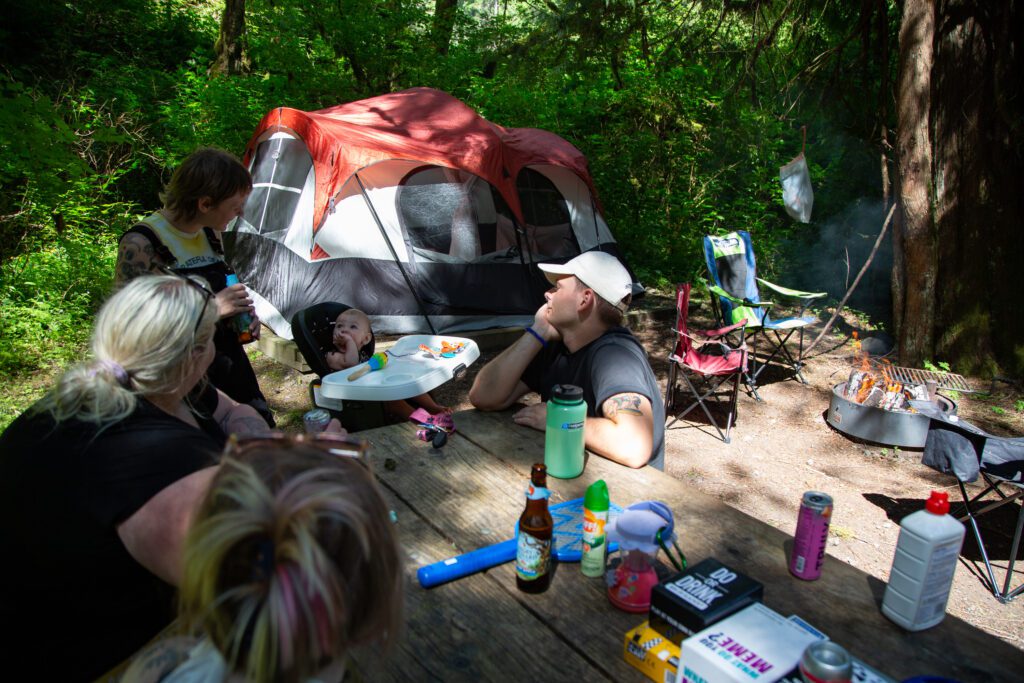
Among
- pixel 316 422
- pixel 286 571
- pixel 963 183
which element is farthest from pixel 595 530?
pixel 963 183

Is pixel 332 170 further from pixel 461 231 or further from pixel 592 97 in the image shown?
pixel 592 97

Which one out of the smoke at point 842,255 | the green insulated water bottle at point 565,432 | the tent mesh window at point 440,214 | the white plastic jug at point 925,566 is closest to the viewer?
the white plastic jug at point 925,566

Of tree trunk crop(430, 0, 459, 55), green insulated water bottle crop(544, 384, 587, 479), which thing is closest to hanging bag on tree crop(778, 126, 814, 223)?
green insulated water bottle crop(544, 384, 587, 479)

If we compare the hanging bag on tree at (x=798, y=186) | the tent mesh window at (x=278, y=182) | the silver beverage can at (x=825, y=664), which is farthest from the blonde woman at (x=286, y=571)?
the hanging bag on tree at (x=798, y=186)

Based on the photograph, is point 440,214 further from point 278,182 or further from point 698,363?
point 698,363

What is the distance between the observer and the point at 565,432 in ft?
5.60

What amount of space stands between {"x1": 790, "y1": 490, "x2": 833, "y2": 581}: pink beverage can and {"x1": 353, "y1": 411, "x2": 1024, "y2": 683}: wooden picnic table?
0.10ft

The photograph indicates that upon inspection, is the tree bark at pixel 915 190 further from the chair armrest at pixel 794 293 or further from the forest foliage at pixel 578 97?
the forest foliage at pixel 578 97

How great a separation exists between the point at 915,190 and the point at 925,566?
483cm

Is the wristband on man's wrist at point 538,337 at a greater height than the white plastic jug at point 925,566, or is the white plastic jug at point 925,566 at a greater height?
the wristband on man's wrist at point 538,337

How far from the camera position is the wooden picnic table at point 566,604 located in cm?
112

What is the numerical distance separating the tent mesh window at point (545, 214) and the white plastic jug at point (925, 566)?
5.43m

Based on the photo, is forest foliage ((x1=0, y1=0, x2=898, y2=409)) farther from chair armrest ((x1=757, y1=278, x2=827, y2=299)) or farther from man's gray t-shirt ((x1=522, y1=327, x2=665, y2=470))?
man's gray t-shirt ((x1=522, y1=327, x2=665, y2=470))

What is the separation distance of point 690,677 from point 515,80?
325 inches
